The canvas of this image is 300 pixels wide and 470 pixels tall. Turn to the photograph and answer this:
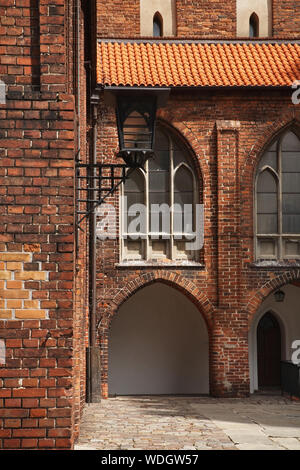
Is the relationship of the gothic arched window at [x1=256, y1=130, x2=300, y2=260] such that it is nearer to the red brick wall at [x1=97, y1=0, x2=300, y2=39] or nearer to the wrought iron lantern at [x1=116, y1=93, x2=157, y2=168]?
the red brick wall at [x1=97, y1=0, x2=300, y2=39]

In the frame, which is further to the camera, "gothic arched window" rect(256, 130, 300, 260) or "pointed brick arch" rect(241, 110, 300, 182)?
"gothic arched window" rect(256, 130, 300, 260)

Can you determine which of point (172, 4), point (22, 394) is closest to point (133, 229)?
point (172, 4)

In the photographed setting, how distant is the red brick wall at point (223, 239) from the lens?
52.1 ft

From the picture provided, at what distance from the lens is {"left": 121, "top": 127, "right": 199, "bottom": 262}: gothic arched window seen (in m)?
16.3

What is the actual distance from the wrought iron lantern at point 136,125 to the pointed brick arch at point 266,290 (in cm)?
952

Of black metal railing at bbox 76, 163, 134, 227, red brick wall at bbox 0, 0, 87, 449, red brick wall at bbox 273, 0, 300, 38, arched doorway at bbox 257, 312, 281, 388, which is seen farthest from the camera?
arched doorway at bbox 257, 312, 281, 388

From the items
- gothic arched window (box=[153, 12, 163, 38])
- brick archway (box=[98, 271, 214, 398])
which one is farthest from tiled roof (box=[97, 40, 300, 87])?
brick archway (box=[98, 271, 214, 398])

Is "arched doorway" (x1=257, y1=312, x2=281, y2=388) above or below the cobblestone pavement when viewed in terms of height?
above

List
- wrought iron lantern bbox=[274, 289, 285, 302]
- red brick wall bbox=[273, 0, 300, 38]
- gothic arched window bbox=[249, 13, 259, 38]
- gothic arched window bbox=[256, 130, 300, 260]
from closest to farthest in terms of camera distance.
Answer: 1. gothic arched window bbox=[256, 130, 300, 260]
2. wrought iron lantern bbox=[274, 289, 285, 302]
3. red brick wall bbox=[273, 0, 300, 38]
4. gothic arched window bbox=[249, 13, 259, 38]

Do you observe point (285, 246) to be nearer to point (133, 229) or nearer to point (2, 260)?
point (133, 229)

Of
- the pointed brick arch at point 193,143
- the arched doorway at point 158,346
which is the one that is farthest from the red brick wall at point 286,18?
the arched doorway at point 158,346

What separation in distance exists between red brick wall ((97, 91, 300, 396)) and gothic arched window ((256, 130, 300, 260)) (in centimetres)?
39

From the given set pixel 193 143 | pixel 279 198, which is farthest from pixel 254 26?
pixel 279 198

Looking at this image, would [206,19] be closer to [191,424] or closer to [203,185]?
[203,185]
